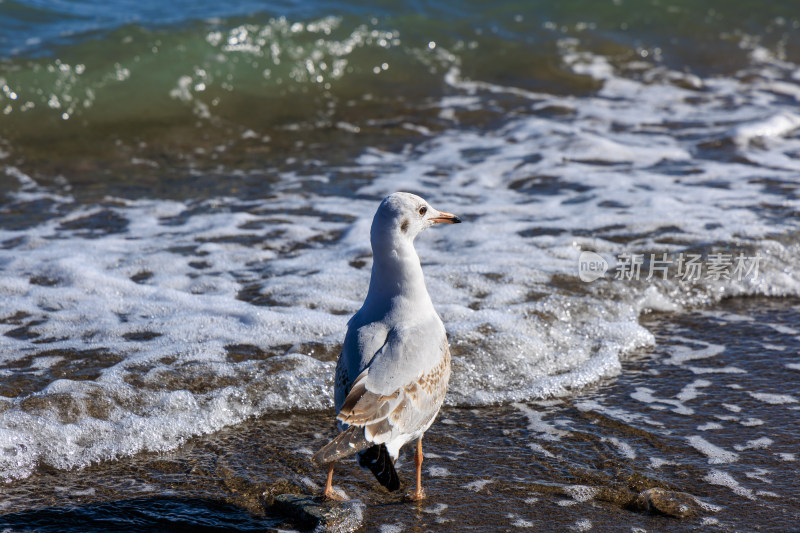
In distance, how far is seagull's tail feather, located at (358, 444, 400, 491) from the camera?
2990 mm

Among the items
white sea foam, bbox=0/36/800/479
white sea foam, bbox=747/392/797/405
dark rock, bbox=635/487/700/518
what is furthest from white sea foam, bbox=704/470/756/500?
white sea foam, bbox=747/392/797/405

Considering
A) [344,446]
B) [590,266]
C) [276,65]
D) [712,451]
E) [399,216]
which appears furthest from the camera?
[276,65]

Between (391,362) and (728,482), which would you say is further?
(728,482)

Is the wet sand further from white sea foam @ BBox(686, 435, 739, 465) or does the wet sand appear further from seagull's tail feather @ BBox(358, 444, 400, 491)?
seagull's tail feather @ BBox(358, 444, 400, 491)

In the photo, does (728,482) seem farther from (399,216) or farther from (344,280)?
(344,280)

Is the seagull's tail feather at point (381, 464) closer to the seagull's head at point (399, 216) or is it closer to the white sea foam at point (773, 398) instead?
the seagull's head at point (399, 216)

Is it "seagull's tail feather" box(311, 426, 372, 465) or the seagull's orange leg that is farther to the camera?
the seagull's orange leg

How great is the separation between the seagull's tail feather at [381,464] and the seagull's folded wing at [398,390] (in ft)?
0.12

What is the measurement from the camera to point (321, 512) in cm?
334

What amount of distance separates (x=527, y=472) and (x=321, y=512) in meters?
0.97

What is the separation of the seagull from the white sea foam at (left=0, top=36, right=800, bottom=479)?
2.97 feet

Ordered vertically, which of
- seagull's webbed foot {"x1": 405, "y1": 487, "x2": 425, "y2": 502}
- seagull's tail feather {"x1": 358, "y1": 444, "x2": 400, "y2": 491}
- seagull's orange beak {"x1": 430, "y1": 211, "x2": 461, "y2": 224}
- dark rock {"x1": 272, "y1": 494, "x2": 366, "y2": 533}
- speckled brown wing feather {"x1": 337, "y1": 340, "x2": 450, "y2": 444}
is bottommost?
dark rock {"x1": 272, "y1": 494, "x2": 366, "y2": 533}


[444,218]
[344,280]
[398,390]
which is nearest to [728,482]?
[398,390]

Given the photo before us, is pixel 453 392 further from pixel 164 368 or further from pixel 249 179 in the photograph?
pixel 249 179
